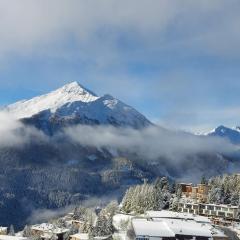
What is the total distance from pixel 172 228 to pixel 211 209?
46.1 m

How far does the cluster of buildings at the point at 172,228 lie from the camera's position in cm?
11969

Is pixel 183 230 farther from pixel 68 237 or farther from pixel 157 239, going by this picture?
pixel 68 237

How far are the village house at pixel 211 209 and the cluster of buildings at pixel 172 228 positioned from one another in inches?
844

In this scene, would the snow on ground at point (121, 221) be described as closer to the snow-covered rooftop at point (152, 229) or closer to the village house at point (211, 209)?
the snow-covered rooftop at point (152, 229)

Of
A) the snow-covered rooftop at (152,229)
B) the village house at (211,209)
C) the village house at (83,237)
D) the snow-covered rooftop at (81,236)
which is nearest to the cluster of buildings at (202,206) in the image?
the village house at (211,209)

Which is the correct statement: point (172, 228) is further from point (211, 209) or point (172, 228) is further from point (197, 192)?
point (197, 192)

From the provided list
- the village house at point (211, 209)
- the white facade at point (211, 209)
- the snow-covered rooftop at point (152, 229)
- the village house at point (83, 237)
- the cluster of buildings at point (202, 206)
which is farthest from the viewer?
the cluster of buildings at point (202, 206)

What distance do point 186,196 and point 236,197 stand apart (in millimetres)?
18055

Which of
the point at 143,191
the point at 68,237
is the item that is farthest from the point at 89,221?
the point at 143,191

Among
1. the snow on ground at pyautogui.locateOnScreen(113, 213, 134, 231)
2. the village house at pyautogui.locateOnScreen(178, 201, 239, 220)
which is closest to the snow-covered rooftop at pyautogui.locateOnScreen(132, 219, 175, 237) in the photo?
the snow on ground at pyautogui.locateOnScreen(113, 213, 134, 231)

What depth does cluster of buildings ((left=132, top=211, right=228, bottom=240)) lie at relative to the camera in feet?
393

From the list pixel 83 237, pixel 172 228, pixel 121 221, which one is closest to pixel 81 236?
pixel 83 237

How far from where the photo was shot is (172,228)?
126 m

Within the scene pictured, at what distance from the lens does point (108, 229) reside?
478ft
